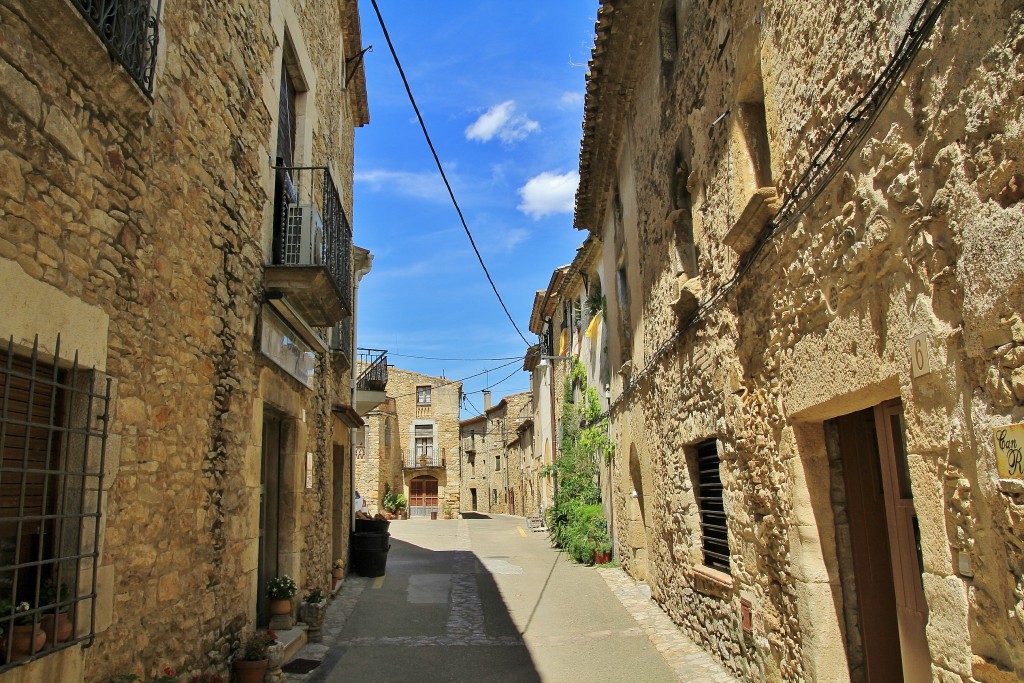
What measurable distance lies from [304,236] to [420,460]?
31.6 m

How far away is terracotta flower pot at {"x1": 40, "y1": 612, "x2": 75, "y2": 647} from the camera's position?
3.21 m

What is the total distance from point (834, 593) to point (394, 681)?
146 inches

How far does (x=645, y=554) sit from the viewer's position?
1062 cm

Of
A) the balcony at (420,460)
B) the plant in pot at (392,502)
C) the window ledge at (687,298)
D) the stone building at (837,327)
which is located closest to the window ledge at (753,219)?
the stone building at (837,327)

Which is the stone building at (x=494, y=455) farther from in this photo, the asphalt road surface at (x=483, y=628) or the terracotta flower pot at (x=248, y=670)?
the terracotta flower pot at (x=248, y=670)

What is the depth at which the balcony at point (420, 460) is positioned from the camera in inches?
1465

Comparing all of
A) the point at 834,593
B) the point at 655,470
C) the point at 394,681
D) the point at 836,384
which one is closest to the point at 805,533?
the point at 834,593

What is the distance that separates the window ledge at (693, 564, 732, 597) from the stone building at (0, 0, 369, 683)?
154 inches

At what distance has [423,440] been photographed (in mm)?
37875

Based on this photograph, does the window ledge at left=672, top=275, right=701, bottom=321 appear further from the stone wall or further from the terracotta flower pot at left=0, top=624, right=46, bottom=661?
the stone wall

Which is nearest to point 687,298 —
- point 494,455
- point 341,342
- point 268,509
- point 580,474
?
point 268,509

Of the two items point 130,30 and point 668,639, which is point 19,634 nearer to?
point 130,30

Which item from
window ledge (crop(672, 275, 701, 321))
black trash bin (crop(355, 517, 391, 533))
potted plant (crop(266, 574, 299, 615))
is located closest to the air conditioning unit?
potted plant (crop(266, 574, 299, 615))

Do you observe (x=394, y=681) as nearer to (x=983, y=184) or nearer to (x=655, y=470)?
(x=655, y=470)
